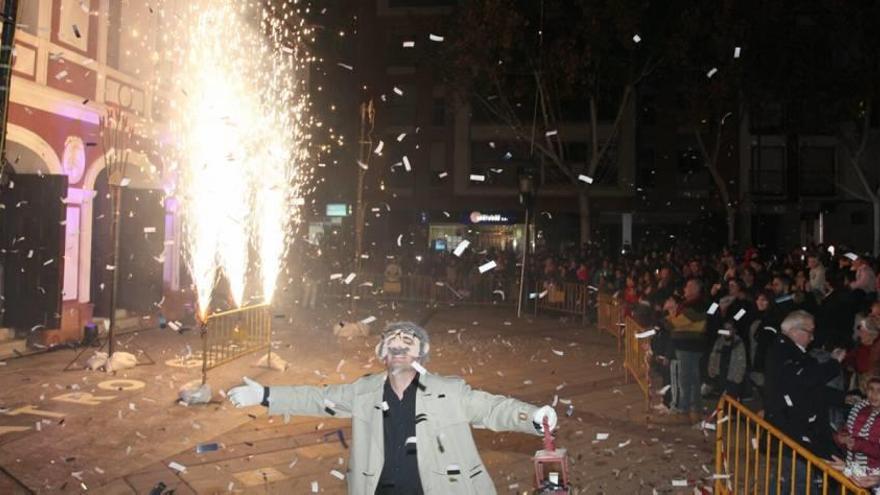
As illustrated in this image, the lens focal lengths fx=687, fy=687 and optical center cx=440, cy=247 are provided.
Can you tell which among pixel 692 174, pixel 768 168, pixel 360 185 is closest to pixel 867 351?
pixel 360 185

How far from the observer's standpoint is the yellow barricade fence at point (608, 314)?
48.9 feet

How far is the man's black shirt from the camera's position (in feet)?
12.9

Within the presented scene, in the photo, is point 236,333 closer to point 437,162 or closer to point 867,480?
point 867,480

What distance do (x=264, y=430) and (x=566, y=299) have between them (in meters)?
12.8

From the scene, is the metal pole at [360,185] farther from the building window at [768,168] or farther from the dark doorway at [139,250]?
the building window at [768,168]

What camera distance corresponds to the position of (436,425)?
394cm

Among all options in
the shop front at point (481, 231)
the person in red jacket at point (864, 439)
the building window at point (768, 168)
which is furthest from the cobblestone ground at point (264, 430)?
the building window at point (768, 168)

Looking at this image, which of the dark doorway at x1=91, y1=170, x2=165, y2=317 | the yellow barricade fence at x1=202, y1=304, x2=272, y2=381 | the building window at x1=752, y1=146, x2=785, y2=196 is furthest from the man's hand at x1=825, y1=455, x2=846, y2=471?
the building window at x1=752, y1=146, x2=785, y2=196

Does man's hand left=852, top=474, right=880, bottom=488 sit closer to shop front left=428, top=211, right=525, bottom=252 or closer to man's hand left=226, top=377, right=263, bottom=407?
man's hand left=226, top=377, right=263, bottom=407

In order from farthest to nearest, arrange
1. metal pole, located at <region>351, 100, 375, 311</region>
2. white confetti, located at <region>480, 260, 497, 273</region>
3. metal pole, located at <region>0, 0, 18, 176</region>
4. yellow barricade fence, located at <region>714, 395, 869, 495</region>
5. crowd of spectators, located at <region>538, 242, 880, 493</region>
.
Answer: white confetti, located at <region>480, 260, 497, 273</region> < metal pole, located at <region>351, 100, 375, 311</region> < metal pole, located at <region>0, 0, 18, 176</region> < crowd of spectators, located at <region>538, 242, 880, 493</region> < yellow barricade fence, located at <region>714, 395, 869, 495</region>

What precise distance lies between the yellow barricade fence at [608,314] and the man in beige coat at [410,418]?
10.6 metres

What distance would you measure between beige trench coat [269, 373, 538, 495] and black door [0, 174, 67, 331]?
1072 centimetres

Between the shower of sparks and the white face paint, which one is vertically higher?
the shower of sparks

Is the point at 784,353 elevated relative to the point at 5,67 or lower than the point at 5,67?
lower
